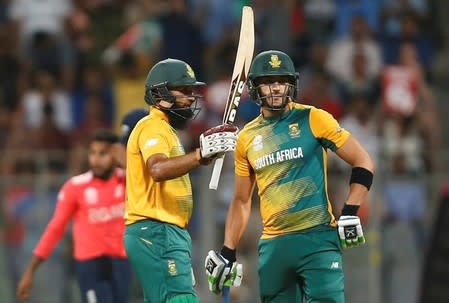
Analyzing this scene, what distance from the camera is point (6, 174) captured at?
50.0 feet

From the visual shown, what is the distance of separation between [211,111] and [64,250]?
282cm

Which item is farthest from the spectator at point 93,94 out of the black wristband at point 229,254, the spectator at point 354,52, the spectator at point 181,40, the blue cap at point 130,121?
the black wristband at point 229,254

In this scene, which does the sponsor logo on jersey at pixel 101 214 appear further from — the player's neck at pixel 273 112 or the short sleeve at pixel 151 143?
the short sleeve at pixel 151 143

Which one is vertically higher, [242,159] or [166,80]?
[166,80]

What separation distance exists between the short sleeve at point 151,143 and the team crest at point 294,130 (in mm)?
998

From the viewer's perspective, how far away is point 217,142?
27.8 ft

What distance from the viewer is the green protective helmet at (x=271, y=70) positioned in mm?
9281

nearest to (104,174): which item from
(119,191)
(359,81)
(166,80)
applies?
(119,191)

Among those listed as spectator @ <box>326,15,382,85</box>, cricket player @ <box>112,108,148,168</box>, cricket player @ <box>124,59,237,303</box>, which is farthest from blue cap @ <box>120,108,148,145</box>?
spectator @ <box>326,15,382,85</box>

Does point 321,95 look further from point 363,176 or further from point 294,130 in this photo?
point 363,176

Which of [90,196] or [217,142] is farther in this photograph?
[90,196]

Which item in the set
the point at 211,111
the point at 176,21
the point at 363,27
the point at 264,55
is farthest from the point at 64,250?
the point at 264,55

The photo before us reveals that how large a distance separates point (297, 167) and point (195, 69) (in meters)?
7.79

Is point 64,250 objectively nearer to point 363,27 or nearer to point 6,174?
point 6,174
